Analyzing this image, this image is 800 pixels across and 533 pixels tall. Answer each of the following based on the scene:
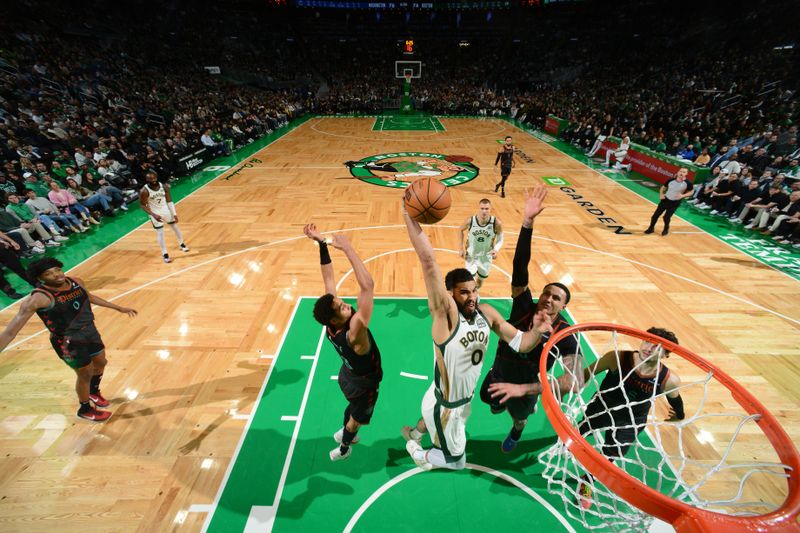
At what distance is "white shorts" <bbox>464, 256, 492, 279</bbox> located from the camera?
5914 millimetres

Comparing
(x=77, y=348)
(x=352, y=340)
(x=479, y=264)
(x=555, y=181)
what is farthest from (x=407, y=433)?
(x=555, y=181)

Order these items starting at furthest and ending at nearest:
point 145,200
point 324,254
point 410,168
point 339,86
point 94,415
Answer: point 339,86
point 410,168
point 145,200
point 94,415
point 324,254

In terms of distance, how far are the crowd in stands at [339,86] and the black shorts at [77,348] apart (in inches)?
175

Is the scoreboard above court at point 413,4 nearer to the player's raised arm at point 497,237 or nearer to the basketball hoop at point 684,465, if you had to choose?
the player's raised arm at point 497,237

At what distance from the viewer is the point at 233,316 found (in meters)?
6.19

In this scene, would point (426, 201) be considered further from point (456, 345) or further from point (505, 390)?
point (505, 390)

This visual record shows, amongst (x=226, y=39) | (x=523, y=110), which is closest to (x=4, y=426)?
(x=523, y=110)

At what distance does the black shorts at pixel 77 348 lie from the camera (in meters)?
3.88

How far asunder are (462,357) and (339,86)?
38888 mm

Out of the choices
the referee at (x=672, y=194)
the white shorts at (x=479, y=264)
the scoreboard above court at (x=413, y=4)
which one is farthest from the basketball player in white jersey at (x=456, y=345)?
the scoreboard above court at (x=413, y=4)

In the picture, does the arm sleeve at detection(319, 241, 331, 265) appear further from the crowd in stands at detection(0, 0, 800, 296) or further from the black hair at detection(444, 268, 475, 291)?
the crowd in stands at detection(0, 0, 800, 296)

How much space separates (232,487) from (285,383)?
1362 mm

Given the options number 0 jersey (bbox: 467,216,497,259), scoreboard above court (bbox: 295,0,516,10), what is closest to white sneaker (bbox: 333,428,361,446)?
number 0 jersey (bbox: 467,216,497,259)

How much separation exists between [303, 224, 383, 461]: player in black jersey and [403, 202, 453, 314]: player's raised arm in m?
0.80
